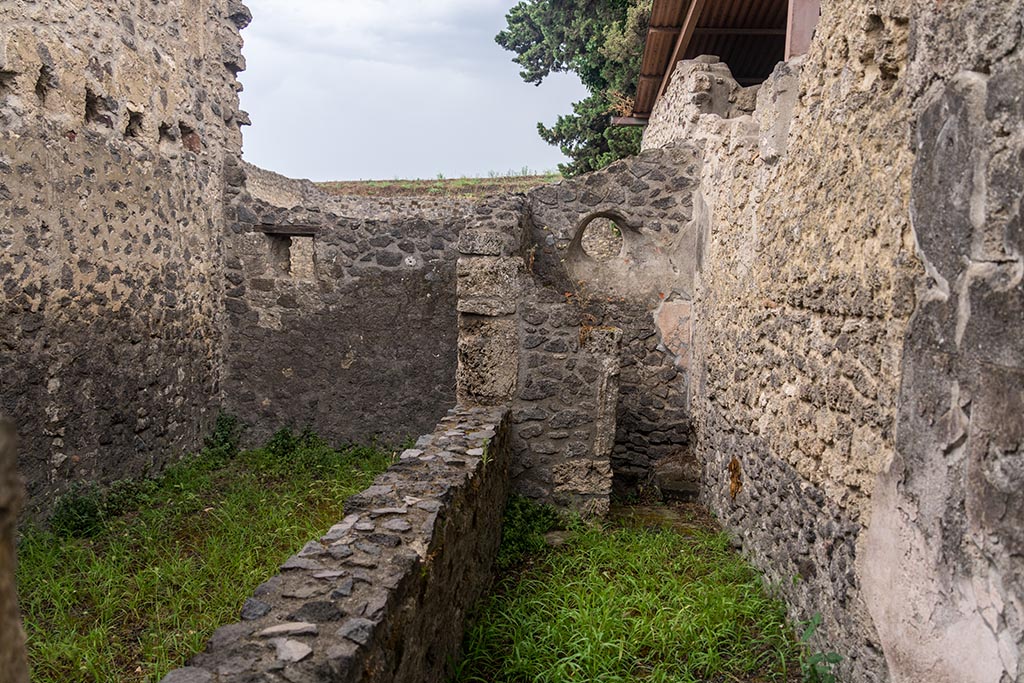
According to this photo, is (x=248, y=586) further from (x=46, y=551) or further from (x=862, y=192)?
(x=862, y=192)

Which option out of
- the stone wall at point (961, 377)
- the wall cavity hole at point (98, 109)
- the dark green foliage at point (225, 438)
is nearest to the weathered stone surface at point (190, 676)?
the stone wall at point (961, 377)

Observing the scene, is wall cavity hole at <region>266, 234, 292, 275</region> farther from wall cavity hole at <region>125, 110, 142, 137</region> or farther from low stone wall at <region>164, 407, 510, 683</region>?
low stone wall at <region>164, 407, 510, 683</region>

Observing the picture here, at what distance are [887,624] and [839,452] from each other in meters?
0.71

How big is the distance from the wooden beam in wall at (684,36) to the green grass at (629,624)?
506cm

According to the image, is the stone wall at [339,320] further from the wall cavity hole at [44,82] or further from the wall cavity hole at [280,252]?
the wall cavity hole at [44,82]

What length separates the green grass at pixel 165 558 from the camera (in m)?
3.30

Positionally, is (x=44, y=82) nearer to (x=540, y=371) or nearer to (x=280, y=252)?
(x=280, y=252)

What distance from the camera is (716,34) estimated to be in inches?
301

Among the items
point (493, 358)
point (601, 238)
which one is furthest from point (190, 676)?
point (601, 238)

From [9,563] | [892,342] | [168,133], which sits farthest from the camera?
[168,133]

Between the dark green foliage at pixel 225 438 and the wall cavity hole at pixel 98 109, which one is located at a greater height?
the wall cavity hole at pixel 98 109

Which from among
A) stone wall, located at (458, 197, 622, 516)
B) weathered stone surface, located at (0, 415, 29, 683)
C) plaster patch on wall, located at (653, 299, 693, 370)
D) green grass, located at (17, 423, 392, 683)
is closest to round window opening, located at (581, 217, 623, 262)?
plaster patch on wall, located at (653, 299, 693, 370)

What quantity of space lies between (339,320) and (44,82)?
9.70ft

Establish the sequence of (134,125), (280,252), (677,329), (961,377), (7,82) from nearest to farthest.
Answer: (961,377)
(7,82)
(134,125)
(677,329)
(280,252)
